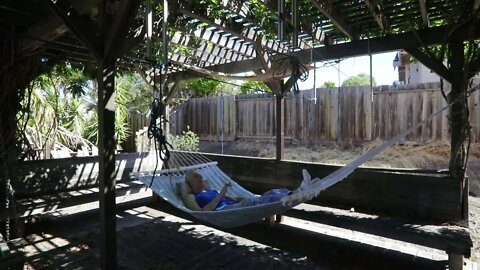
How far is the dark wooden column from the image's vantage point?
8.27 feet

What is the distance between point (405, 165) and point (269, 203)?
3.88 meters

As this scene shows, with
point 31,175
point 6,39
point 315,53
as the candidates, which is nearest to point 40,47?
point 6,39

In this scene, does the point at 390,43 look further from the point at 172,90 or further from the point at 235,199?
the point at 172,90

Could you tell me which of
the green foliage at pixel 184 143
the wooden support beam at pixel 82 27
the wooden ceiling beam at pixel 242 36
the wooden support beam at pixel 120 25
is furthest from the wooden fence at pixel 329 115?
the wooden support beam at pixel 82 27

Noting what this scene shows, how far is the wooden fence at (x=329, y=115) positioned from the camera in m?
5.25

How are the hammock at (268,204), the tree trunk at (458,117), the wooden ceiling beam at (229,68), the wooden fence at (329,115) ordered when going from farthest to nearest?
1. the wooden fence at (329,115)
2. the wooden ceiling beam at (229,68)
3. the tree trunk at (458,117)
4. the hammock at (268,204)

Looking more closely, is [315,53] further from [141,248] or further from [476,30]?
[141,248]

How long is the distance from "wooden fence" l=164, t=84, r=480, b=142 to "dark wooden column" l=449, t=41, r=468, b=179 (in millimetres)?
1629

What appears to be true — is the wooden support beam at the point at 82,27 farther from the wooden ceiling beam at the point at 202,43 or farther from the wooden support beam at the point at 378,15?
the wooden support beam at the point at 378,15

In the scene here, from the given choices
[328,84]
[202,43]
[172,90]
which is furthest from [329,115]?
[328,84]

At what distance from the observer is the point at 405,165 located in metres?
5.19

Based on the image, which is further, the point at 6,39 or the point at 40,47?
the point at 40,47

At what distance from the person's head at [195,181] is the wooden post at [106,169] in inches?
40.1

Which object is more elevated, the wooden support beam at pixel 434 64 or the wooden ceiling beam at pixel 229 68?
the wooden ceiling beam at pixel 229 68
